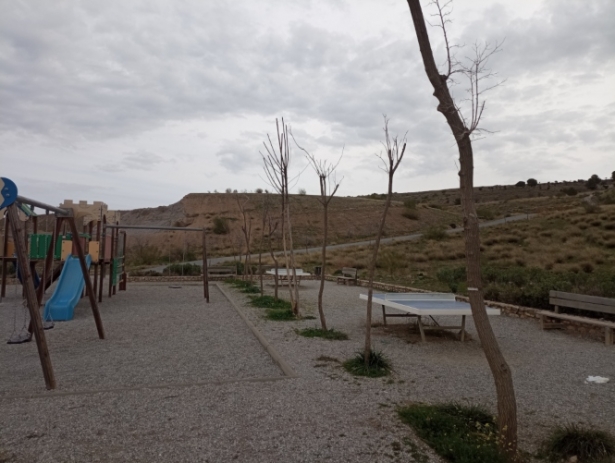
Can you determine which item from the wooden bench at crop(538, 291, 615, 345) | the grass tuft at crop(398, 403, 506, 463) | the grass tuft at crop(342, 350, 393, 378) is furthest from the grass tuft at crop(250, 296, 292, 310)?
the grass tuft at crop(398, 403, 506, 463)

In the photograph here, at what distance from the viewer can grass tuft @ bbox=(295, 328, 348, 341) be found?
8.63m

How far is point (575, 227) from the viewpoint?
31.9 metres

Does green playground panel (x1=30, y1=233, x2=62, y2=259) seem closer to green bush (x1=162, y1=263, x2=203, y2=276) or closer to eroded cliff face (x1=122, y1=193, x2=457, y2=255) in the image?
green bush (x1=162, y1=263, x2=203, y2=276)

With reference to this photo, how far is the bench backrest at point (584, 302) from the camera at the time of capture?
8.70 m

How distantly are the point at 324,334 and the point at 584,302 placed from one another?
182 inches

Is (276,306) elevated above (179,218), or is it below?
below

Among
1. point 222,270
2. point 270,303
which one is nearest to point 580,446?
point 270,303

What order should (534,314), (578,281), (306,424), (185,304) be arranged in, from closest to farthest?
1. (306,424)
2. (534,314)
3. (578,281)
4. (185,304)

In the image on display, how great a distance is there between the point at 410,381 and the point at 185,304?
31.1ft

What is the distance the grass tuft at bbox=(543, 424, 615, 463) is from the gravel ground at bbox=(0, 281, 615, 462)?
20cm

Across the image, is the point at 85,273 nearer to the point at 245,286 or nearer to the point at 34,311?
the point at 34,311

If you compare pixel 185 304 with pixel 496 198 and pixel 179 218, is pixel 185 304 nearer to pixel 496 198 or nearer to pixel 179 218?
pixel 179 218

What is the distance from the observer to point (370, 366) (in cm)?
625

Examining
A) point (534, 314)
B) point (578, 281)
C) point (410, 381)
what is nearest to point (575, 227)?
point (578, 281)
